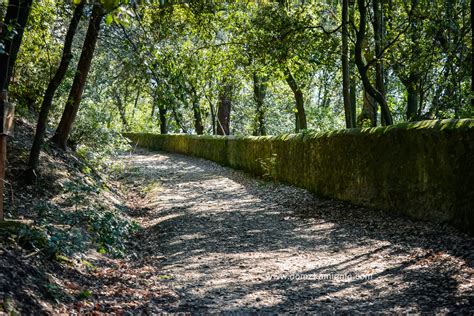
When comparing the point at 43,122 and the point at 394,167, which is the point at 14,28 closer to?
the point at 43,122

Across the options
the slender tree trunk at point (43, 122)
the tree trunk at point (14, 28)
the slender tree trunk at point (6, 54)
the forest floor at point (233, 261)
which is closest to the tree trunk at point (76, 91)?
the forest floor at point (233, 261)

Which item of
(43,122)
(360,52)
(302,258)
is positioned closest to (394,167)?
(302,258)

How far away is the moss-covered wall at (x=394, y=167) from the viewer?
664 cm

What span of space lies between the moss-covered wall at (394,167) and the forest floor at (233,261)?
0.32 metres

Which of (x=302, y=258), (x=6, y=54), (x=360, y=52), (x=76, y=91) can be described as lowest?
(x=302, y=258)

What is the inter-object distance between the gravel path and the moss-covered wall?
12.5 inches

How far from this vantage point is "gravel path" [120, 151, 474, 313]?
4.58m

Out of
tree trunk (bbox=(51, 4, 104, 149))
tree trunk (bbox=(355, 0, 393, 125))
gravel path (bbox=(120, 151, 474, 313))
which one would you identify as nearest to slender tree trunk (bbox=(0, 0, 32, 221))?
gravel path (bbox=(120, 151, 474, 313))

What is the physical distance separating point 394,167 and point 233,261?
3697 millimetres

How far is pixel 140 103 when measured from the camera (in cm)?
5900

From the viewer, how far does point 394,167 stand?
8227mm

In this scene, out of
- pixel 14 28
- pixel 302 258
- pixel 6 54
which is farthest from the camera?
pixel 302 258

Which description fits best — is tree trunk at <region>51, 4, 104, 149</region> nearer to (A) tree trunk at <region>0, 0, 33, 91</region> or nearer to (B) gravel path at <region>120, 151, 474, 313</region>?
(B) gravel path at <region>120, 151, 474, 313</region>

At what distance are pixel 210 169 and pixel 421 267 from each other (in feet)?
45.1
